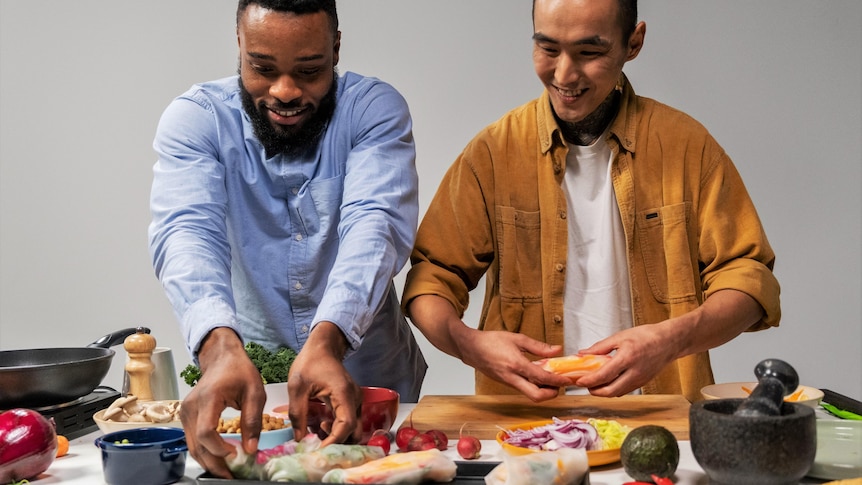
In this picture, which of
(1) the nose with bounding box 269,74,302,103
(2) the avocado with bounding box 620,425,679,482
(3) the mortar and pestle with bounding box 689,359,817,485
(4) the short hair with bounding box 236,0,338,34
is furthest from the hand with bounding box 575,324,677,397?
(4) the short hair with bounding box 236,0,338,34

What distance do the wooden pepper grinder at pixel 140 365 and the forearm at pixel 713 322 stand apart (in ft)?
3.98

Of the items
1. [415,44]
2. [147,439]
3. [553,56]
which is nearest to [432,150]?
[415,44]

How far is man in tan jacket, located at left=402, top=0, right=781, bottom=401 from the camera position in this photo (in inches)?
90.9

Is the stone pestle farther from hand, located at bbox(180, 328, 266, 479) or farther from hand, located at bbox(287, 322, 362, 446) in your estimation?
hand, located at bbox(180, 328, 266, 479)

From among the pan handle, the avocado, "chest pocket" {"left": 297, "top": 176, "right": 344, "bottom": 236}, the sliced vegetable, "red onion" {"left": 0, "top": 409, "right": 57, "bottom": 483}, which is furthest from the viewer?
"chest pocket" {"left": 297, "top": 176, "right": 344, "bottom": 236}

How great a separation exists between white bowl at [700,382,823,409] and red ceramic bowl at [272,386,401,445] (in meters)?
0.67

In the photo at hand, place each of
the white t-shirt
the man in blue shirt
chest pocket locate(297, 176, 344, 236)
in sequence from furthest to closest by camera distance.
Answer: the white t-shirt, chest pocket locate(297, 176, 344, 236), the man in blue shirt

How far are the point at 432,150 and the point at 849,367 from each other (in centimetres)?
215

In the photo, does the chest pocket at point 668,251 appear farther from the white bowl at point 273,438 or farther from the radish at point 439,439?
the white bowl at point 273,438

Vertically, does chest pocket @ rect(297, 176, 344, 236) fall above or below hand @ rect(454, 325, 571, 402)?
above

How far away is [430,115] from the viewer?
4.39 meters

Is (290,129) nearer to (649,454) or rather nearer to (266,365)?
(266,365)

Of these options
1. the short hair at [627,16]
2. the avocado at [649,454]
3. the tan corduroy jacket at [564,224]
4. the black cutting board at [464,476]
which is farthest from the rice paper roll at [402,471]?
the short hair at [627,16]

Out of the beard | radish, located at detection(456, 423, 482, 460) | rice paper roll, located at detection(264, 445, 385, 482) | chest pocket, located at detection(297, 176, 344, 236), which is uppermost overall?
the beard
